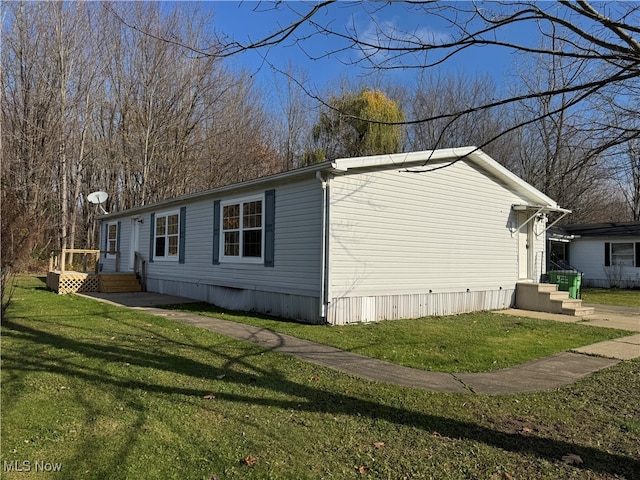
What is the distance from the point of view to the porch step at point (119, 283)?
50.9 ft

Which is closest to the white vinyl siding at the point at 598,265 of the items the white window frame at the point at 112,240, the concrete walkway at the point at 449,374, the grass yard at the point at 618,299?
the grass yard at the point at 618,299

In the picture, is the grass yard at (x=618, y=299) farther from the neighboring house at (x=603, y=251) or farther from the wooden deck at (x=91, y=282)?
the wooden deck at (x=91, y=282)

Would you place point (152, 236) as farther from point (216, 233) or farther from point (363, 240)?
point (363, 240)

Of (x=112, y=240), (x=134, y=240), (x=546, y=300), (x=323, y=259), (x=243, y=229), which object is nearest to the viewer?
(x=323, y=259)

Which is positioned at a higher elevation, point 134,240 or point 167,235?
point 167,235

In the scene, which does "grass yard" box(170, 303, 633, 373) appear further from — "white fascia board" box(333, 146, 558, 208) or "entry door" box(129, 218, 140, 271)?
"entry door" box(129, 218, 140, 271)

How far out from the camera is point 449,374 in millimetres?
5793

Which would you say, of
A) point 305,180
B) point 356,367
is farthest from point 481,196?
point 356,367

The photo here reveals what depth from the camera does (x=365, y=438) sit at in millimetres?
3711

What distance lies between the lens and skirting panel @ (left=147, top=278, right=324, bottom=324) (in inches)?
376

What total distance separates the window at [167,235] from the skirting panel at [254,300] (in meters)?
0.99

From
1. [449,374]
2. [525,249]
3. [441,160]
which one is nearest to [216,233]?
[441,160]

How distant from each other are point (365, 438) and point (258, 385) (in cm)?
164

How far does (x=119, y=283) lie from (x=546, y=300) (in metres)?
13.5
